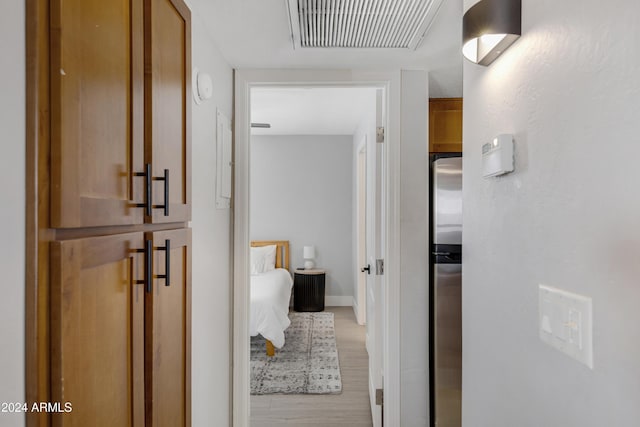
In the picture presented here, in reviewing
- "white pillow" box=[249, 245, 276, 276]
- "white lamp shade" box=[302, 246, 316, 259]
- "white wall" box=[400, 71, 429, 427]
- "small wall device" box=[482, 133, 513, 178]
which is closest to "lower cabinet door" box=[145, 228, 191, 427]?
"small wall device" box=[482, 133, 513, 178]

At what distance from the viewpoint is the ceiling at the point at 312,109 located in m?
3.71

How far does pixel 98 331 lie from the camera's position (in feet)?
2.81

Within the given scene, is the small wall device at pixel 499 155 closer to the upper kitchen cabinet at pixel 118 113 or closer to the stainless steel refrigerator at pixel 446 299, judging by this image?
the upper kitchen cabinet at pixel 118 113

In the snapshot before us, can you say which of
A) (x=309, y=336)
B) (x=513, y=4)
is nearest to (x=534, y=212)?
(x=513, y=4)

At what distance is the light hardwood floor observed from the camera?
2795 mm

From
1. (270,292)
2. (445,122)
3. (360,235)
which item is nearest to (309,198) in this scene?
(360,235)

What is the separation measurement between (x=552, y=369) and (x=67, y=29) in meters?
1.14

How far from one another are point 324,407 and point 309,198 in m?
3.40

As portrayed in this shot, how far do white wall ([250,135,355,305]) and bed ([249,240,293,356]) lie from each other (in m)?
0.19

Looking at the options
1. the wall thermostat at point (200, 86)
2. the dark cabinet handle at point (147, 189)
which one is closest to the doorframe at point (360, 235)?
the wall thermostat at point (200, 86)

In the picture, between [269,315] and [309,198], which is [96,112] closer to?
[269,315]

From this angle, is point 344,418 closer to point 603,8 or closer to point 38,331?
point 38,331

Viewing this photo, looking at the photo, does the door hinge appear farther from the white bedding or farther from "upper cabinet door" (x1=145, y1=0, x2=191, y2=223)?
"upper cabinet door" (x1=145, y1=0, x2=191, y2=223)

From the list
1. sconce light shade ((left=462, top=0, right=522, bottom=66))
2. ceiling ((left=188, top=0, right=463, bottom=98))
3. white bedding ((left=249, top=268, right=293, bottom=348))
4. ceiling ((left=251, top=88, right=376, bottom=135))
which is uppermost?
ceiling ((left=251, top=88, right=376, bottom=135))
